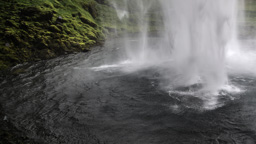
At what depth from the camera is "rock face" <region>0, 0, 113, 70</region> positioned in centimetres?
4266

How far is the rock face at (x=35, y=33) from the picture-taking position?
42.7m

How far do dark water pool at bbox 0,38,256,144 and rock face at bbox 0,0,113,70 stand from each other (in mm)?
14610

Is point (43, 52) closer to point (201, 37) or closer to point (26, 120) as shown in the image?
point (26, 120)

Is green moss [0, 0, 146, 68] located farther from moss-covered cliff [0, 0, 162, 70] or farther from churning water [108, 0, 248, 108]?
churning water [108, 0, 248, 108]

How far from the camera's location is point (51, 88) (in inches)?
1080

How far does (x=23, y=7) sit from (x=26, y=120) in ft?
154

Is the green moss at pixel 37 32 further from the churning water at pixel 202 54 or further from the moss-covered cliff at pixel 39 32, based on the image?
the churning water at pixel 202 54

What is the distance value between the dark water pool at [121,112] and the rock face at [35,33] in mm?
14610

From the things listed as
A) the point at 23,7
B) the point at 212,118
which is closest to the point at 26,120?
the point at 212,118

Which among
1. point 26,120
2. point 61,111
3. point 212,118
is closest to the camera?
point 212,118

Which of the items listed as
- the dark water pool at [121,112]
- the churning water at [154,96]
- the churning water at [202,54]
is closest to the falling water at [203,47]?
the churning water at [202,54]

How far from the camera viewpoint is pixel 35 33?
48.5 m

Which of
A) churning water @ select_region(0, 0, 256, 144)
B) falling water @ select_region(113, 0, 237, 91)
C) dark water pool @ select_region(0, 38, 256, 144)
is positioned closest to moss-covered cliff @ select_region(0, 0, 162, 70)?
churning water @ select_region(0, 0, 256, 144)

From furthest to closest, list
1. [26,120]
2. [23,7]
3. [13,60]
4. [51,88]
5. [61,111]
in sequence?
[23,7], [13,60], [51,88], [61,111], [26,120]
